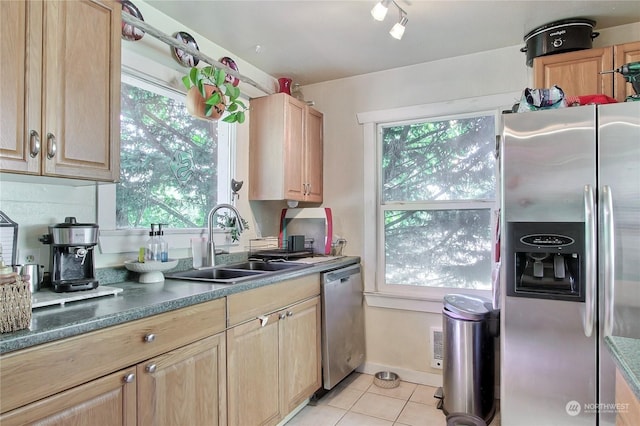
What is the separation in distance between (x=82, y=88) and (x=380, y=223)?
2.23 meters

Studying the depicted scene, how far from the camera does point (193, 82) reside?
6.91 ft

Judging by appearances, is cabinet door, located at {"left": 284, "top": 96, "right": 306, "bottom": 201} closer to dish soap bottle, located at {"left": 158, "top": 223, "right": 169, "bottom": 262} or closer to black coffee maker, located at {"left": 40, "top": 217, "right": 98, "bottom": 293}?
dish soap bottle, located at {"left": 158, "top": 223, "right": 169, "bottom": 262}

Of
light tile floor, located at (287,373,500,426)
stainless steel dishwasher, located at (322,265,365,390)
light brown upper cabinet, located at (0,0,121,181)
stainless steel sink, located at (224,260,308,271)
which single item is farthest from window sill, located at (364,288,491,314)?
light brown upper cabinet, located at (0,0,121,181)

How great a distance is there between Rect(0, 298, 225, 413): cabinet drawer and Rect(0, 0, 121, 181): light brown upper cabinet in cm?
64

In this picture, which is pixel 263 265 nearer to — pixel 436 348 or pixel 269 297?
pixel 269 297

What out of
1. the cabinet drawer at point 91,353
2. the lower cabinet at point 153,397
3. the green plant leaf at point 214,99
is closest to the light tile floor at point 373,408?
the lower cabinet at point 153,397

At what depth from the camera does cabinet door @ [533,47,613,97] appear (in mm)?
2174

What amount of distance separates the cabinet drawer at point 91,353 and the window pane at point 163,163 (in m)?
0.81

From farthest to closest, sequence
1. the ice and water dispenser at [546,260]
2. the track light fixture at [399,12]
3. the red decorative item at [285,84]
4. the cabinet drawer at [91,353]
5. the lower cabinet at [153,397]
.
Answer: the red decorative item at [285,84], the track light fixture at [399,12], the ice and water dispenser at [546,260], the lower cabinet at [153,397], the cabinet drawer at [91,353]

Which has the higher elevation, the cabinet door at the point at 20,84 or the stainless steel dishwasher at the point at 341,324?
the cabinet door at the point at 20,84

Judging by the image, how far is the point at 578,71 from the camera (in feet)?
7.34

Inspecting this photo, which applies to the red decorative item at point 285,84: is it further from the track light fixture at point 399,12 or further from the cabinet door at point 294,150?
the track light fixture at point 399,12

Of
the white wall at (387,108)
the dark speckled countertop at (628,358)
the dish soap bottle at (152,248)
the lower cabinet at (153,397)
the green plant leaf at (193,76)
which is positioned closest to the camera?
the dark speckled countertop at (628,358)

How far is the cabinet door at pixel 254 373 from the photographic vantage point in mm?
1769
